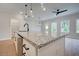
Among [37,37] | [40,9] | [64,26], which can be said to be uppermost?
[40,9]

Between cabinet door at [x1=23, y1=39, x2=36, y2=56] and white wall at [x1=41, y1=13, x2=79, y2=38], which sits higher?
white wall at [x1=41, y1=13, x2=79, y2=38]

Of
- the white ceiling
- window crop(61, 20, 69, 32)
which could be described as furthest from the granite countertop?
the white ceiling

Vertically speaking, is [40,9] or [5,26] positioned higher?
[40,9]

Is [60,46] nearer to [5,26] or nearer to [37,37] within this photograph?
[37,37]

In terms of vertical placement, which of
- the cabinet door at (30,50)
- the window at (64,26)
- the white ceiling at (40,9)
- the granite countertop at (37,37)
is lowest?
the cabinet door at (30,50)

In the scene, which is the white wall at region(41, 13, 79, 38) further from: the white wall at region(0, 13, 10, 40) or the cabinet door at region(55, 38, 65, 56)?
the white wall at region(0, 13, 10, 40)

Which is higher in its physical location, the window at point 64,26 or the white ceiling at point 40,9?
the white ceiling at point 40,9

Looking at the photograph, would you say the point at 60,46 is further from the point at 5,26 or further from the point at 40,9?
the point at 5,26

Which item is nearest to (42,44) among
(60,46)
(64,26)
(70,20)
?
(60,46)

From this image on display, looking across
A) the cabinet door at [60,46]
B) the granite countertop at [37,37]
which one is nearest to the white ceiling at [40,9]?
the granite countertop at [37,37]

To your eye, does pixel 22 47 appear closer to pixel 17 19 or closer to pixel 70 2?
pixel 17 19

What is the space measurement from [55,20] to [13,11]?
0.58 m

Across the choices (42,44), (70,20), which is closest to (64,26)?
(70,20)

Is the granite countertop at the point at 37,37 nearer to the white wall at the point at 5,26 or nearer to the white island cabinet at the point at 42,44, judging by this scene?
the white island cabinet at the point at 42,44
